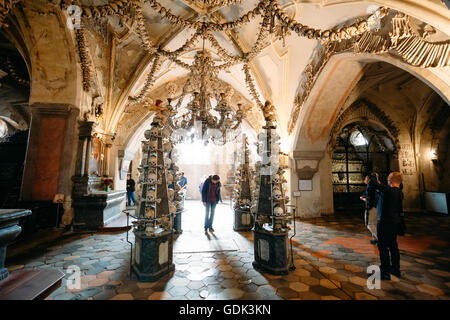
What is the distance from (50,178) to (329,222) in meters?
8.24

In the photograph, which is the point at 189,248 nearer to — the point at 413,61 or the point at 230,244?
the point at 230,244

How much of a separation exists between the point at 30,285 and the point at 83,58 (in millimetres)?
5379

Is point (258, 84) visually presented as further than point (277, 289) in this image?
Yes

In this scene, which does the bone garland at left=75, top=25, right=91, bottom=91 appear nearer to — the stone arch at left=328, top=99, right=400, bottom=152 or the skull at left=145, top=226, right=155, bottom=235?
the skull at left=145, top=226, right=155, bottom=235

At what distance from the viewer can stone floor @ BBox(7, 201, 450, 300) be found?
2.30 metres

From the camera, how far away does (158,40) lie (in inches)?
225

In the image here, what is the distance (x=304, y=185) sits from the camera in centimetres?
713

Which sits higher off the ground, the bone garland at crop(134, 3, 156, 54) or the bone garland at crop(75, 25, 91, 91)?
the bone garland at crop(75, 25, 91, 91)

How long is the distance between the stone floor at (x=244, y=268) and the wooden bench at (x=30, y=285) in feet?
3.85

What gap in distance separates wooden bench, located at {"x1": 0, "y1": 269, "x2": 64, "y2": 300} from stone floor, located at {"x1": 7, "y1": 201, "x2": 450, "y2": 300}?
3.85 feet

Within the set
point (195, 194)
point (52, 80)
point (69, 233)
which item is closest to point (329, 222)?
point (69, 233)

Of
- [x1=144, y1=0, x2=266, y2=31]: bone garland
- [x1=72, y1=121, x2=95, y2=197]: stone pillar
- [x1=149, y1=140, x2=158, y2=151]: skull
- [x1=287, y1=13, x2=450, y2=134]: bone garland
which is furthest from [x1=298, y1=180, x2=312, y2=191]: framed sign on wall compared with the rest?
[x1=72, y1=121, x2=95, y2=197]: stone pillar

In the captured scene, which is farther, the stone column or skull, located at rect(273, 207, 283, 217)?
the stone column
